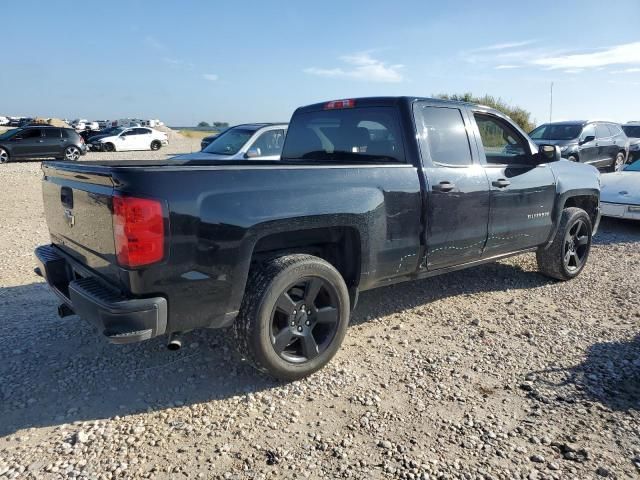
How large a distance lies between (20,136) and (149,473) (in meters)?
21.9

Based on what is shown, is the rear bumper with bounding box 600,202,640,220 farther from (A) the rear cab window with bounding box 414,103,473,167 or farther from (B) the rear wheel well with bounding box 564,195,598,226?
(A) the rear cab window with bounding box 414,103,473,167

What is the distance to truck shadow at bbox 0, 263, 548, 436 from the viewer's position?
3.04 metres

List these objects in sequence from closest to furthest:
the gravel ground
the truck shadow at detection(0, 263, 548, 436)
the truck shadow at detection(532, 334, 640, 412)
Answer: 1. the gravel ground
2. the truck shadow at detection(0, 263, 548, 436)
3. the truck shadow at detection(532, 334, 640, 412)

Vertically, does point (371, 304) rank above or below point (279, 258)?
A: below

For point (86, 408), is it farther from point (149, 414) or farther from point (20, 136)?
point (20, 136)

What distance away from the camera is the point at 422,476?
246cm

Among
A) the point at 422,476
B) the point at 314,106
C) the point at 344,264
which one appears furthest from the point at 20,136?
the point at 422,476

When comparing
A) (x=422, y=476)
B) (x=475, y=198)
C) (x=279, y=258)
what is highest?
(x=475, y=198)

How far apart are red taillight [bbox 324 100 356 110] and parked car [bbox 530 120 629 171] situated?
10608mm

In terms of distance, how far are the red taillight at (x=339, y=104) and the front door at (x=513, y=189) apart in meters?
1.19

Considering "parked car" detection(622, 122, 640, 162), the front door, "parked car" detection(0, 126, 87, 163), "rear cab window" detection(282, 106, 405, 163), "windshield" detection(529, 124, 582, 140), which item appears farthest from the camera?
"parked car" detection(0, 126, 87, 163)

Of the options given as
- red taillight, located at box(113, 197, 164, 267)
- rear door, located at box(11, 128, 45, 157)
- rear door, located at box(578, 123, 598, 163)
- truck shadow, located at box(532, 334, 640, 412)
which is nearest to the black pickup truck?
red taillight, located at box(113, 197, 164, 267)

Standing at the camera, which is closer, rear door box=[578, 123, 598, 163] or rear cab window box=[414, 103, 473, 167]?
rear cab window box=[414, 103, 473, 167]

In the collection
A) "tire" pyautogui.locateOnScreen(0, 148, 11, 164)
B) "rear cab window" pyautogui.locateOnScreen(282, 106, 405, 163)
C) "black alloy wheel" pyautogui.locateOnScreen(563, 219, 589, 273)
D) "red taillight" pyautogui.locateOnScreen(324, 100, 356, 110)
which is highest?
"red taillight" pyautogui.locateOnScreen(324, 100, 356, 110)
